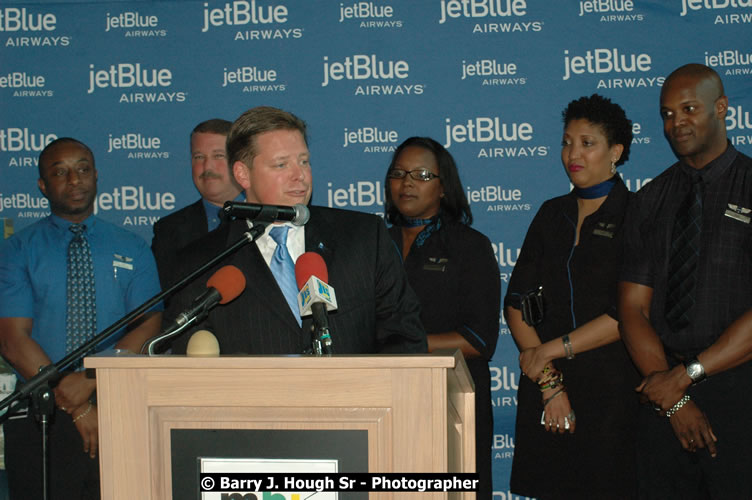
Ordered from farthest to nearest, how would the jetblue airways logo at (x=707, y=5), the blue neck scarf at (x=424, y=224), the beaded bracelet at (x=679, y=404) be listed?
the jetblue airways logo at (x=707, y=5), the blue neck scarf at (x=424, y=224), the beaded bracelet at (x=679, y=404)

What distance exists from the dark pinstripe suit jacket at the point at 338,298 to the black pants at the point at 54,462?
4.92 ft

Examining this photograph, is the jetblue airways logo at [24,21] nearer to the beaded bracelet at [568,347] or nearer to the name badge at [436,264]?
the name badge at [436,264]

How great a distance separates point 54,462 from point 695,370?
2.85m

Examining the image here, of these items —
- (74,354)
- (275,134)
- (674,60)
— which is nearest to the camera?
(74,354)

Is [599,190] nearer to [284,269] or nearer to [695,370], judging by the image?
[695,370]

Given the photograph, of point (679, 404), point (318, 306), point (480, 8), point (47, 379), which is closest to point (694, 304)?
point (679, 404)

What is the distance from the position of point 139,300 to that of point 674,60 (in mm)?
3179

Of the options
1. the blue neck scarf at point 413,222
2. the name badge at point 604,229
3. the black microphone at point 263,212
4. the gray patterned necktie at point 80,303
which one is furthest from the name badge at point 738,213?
the gray patterned necktie at point 80,303

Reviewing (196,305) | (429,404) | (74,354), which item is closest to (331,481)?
(429,404)

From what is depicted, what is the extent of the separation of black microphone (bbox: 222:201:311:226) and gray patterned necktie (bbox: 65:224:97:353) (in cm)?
198

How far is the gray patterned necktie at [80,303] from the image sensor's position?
3572mm

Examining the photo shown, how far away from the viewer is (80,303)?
3580 millimetres

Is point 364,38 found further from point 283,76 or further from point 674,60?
point 674,60

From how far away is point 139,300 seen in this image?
12.0 feet
